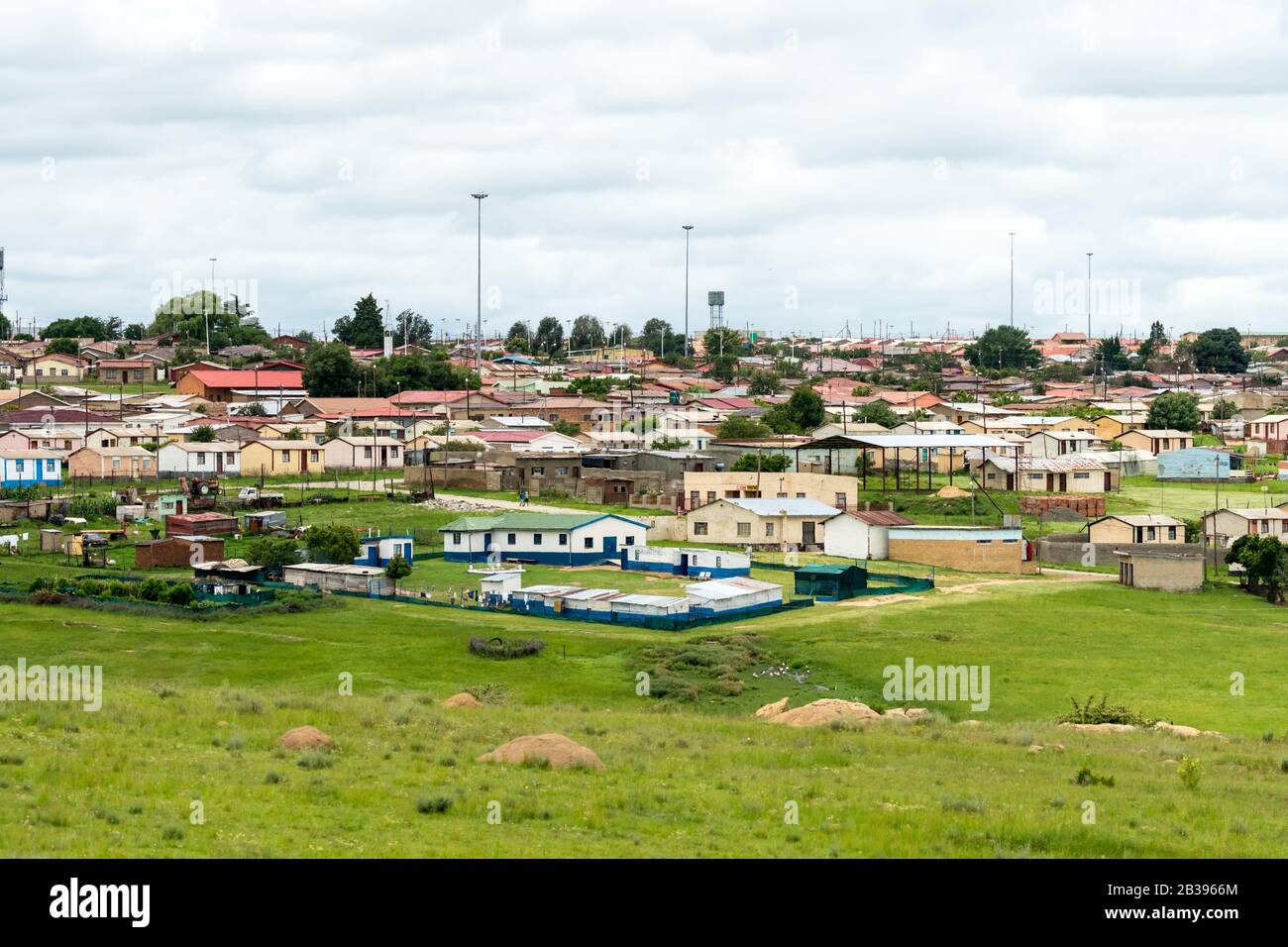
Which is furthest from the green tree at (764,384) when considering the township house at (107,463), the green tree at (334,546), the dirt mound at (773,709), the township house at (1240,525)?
the dirt mound at (773,709)

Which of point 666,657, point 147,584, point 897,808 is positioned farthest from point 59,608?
point 897,808

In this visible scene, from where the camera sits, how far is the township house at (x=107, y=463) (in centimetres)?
7119

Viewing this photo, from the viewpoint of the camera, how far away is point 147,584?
42.4 metres

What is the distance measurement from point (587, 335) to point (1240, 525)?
132806 mm

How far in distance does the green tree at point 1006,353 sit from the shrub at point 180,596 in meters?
132

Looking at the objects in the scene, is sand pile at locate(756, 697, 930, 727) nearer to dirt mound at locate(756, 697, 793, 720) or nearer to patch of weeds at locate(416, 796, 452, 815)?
dirt mound at locate(756, 697, 793, 720)

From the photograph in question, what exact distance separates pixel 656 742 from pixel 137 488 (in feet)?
163

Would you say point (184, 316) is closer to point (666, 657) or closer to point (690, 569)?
point (690, 569)

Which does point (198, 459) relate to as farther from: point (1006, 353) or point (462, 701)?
point (1006, 353)

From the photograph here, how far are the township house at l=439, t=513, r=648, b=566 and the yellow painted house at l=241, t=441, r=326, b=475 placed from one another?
2450 cm

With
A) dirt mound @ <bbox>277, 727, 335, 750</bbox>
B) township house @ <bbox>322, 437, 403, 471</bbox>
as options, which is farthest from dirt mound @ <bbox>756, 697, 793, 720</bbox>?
township house @ <bbox>322, 437, 403, 471</bbox>

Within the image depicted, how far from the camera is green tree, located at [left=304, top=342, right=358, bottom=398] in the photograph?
104m
